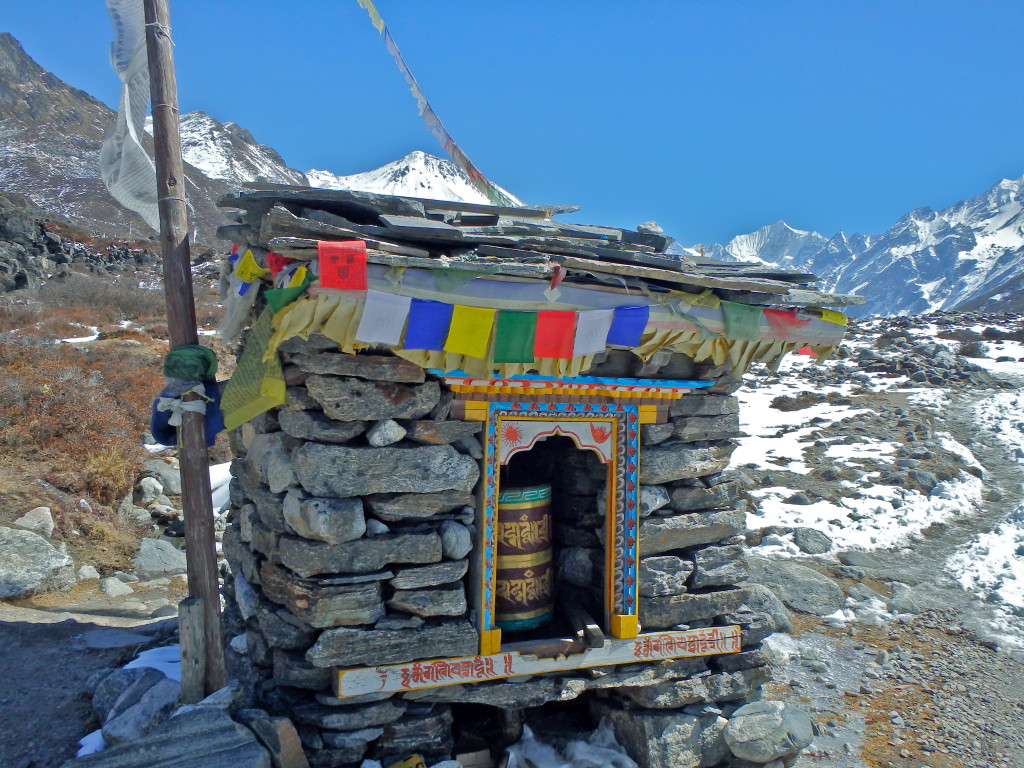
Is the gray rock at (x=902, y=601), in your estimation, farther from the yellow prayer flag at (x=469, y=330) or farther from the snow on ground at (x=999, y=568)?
the yellow prayer flag at (x=469, y=330)

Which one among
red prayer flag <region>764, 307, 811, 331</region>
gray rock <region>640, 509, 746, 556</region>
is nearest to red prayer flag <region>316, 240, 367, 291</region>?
gray rock <region>640, 509, 746, 556</region>

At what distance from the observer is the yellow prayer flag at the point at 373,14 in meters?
4.96

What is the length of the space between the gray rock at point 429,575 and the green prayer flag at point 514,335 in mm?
1381

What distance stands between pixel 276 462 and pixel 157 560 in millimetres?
5587

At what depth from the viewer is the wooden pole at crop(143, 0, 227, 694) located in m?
4.17

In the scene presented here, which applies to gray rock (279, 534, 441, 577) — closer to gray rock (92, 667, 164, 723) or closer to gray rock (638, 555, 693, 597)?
gray rock (92, 667, 164, 723)

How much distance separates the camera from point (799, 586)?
9.38 meters

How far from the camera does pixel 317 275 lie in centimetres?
389

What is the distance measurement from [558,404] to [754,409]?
49.7 feet

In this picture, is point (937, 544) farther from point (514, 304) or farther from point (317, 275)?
point (317, 275)

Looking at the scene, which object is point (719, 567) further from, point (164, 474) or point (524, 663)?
point (164, 474)

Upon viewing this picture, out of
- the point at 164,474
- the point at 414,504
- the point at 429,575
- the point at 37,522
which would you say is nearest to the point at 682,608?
the point at 429,575

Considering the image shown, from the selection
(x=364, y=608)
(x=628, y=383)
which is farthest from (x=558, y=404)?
(x=364, y=608)

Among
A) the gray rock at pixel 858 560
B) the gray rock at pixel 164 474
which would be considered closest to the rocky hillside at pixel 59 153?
the gray rock at pixel 164 474
